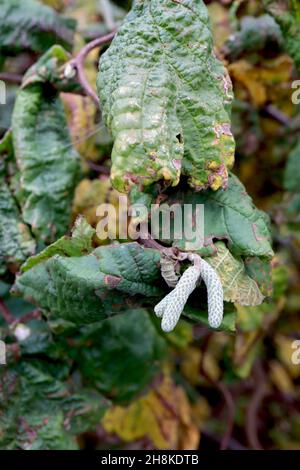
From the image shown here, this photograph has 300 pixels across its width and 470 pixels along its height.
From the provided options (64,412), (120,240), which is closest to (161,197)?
(120,240)

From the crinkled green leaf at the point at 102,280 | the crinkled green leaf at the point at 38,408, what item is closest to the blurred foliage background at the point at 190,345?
the crinkled green leaf at the point at 38,408

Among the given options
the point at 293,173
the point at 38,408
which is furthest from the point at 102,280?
the point at 293,173

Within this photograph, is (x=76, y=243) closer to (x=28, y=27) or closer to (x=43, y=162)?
(x=43, y=162)

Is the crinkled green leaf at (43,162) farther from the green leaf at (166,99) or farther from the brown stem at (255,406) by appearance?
the brown stem at (255,406)

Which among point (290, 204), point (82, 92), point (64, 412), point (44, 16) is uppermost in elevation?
point (44, 16)

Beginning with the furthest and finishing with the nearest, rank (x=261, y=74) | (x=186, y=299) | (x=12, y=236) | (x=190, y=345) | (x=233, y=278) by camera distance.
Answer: (x=190, y=345) → (x=261, y=74) → (x=12, y=236) → (x=233, y=278) → (x=186, y=299)
